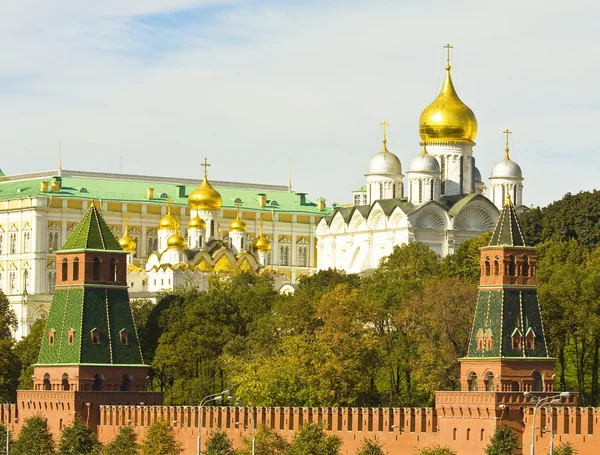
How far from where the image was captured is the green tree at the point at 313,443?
78062 mm

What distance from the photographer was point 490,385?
77.3 m

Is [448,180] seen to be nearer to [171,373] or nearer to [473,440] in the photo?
[171,373]

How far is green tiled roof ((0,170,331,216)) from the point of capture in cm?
16550

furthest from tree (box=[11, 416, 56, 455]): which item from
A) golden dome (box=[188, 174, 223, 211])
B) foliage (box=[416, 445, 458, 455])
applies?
golden dome (box=[188, 174, 223, 211])

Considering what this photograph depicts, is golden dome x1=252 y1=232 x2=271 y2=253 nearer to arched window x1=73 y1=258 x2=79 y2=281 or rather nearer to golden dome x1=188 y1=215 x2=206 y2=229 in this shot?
golden dome x1=188 y1=215 x2=206 y2=229

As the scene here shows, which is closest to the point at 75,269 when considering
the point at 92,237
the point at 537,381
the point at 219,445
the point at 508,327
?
the point at 92,237

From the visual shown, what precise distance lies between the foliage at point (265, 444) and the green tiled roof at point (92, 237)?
13.9 metres

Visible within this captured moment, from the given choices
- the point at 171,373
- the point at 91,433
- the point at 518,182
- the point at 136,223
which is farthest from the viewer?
the point at 136,223

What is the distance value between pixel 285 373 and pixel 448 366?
678cm

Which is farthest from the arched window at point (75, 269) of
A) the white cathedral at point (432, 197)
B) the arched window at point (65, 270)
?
the white cathedral at point (432, 197)

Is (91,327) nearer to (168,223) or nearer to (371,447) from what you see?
(371,447)

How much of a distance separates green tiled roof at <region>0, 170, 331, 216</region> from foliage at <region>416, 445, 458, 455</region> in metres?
88.7

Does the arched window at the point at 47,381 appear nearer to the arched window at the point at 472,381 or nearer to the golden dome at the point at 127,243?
the arched window at the point at 472,381

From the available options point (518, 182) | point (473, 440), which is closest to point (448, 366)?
point (473, 440)
